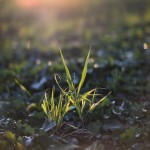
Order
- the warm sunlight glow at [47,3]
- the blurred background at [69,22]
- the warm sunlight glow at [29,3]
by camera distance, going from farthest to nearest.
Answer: the warm sunlight glow at [29,3] < the warm sunlight glow at [47,3] < the blurred background at [69,22]

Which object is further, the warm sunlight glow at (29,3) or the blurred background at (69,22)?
the warm sunlight glow at (29,3)

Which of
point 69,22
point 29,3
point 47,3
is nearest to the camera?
point 69,22

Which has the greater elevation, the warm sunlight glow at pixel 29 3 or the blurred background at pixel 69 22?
the warm sunlight glow at pixel 29 3

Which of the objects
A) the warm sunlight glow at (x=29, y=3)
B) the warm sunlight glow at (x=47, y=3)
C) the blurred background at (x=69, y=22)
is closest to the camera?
the blurred background at (x=69, y=22)

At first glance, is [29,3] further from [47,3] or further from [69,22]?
[69,22]

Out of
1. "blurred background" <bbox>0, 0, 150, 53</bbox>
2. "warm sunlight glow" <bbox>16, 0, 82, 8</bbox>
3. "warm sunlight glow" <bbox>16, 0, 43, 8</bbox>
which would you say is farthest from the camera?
"warm sunlight glow" <bbox>16, 0, 43, 8</bbox>

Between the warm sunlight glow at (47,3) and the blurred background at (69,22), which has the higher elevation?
the warm sunlight glow at (47,3)

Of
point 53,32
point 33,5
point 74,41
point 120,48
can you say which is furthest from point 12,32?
point 120,48

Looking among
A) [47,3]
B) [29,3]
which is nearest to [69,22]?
[47,3]

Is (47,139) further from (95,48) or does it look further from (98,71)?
(95,48)
